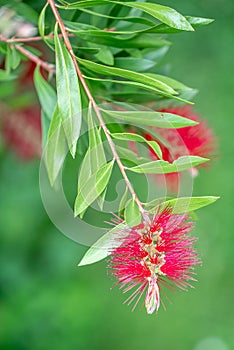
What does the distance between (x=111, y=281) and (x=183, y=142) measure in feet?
4.05

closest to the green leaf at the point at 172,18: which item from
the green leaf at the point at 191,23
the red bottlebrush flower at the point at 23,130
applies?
the green leaf at the point at 191,23

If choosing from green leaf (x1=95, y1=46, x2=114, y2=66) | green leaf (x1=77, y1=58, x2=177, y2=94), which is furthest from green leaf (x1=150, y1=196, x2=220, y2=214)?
green leaf (x1=95, y1=46, x2=114, y2=66)

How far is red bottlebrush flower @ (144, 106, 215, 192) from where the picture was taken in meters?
0.81

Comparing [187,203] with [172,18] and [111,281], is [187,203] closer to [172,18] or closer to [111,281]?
[172,18]

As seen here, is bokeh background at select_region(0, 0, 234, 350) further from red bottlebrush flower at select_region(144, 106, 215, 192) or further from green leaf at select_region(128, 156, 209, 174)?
green leaf at select_region(128, 156, 209, 174)

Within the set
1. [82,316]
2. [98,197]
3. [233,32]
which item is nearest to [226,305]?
[82,316]

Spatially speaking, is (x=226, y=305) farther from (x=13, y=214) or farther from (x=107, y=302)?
(x=13, y=214)

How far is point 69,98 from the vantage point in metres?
0.67

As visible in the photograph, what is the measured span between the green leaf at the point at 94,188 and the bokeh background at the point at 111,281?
3.22 feet

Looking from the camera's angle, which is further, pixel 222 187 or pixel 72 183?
pixel 222 187

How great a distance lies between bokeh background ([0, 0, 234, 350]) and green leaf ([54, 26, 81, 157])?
958 millimetres

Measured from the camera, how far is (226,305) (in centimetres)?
204

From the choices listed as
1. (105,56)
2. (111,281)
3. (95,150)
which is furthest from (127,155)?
(111,281)

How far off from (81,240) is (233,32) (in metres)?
1.56
